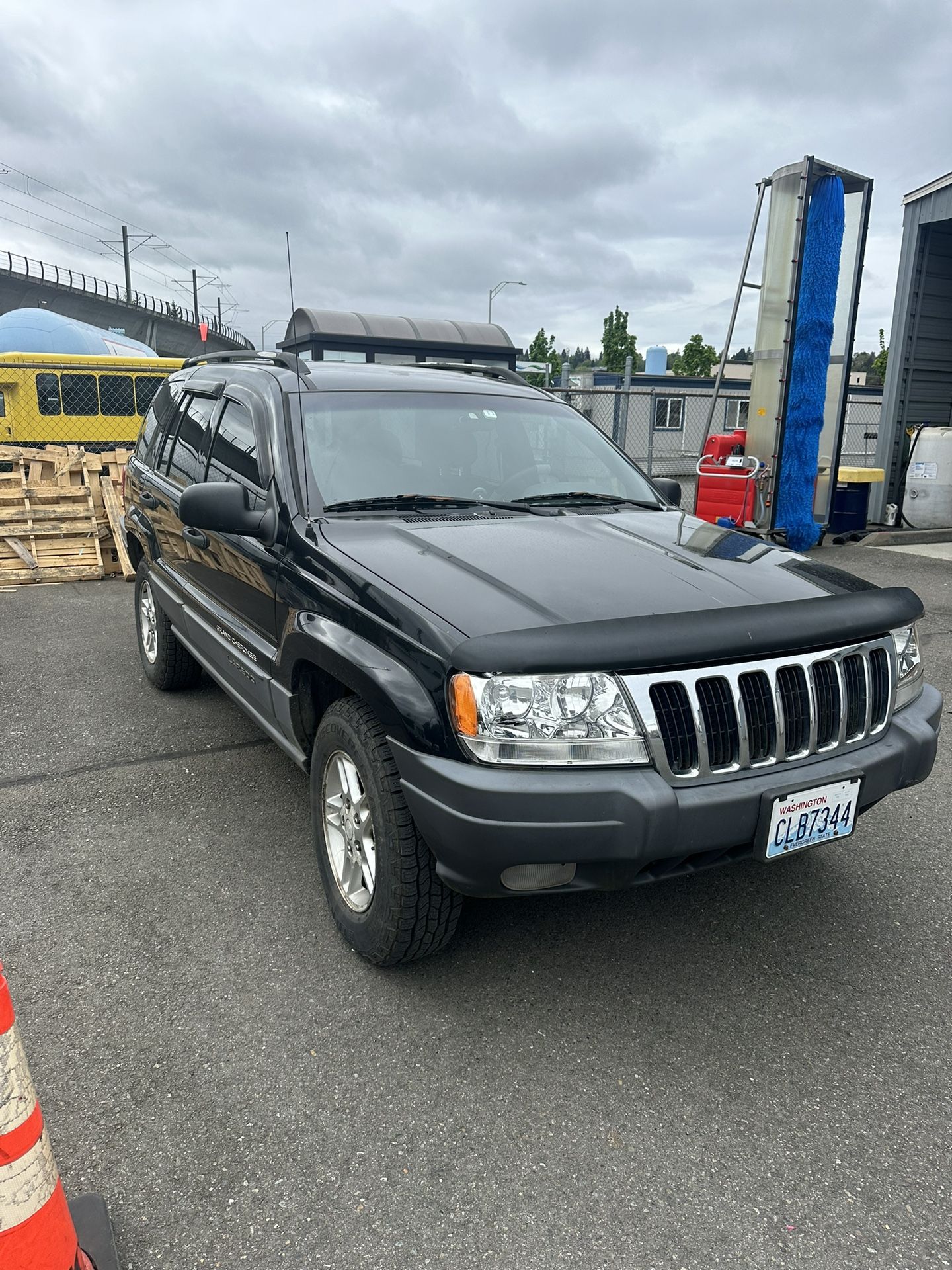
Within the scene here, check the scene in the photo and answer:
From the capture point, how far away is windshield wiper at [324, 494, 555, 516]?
3.18m

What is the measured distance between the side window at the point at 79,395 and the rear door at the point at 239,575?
15.3m

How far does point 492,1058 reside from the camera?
2.39 m

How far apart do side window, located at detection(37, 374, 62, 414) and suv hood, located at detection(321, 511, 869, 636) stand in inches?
661

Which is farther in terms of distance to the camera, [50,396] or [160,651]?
[50,396]

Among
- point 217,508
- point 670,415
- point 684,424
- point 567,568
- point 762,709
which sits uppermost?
point 670,415

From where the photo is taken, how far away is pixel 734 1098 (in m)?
2.25

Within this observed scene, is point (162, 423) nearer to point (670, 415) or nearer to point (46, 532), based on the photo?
point (46, 532)

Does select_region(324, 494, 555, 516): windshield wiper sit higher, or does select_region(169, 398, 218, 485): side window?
select_region(169, 398, 218, 485): side window

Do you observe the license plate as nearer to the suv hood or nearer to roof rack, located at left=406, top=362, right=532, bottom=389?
the suv hood

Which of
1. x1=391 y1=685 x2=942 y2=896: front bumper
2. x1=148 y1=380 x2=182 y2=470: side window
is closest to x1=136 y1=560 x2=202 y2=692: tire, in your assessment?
x1=148 y1=380 x2=182 y2=470: side window

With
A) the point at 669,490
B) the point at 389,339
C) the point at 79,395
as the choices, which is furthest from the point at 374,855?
the point at 79,395

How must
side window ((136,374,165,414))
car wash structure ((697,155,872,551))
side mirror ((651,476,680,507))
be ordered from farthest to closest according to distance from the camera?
side window ((136,374,165,414))
car wash structure ((697,155,872,551))
side mirror ((651,476,680,507))

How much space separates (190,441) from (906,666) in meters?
3.36

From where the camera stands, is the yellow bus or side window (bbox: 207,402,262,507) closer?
side window (bbox: 207,402,262,507)
